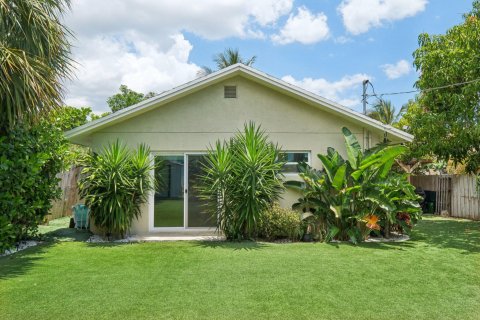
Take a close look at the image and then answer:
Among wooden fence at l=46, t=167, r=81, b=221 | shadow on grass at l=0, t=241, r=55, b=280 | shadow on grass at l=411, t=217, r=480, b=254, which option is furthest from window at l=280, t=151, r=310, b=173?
wooden fence at l=46, t=167, r=81, b=221

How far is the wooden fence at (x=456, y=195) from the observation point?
16078 mm

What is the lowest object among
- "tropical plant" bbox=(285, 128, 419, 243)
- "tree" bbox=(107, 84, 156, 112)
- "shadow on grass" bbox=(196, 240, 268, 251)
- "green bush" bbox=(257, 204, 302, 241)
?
"shadow on grass" bbox=(196, 240, 268, 251)

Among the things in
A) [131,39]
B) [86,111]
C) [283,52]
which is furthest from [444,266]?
[86,111]

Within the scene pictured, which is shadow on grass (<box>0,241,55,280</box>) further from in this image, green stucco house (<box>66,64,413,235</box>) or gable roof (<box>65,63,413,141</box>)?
gable roof (<box>65,63,413,141</box>)

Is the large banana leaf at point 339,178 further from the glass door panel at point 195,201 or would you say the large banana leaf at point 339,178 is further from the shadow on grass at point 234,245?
the glass door panel at point 195,201

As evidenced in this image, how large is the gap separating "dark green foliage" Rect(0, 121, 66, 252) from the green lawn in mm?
765

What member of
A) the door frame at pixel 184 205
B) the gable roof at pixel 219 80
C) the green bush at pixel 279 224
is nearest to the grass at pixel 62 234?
the door frame at pixel 184 205

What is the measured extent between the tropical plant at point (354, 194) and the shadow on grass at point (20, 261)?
673 centimetres

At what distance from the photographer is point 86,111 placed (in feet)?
70.0

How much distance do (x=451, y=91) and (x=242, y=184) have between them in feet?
28.8

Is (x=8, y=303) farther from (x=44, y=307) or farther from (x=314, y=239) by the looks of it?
(x=314, y=239)

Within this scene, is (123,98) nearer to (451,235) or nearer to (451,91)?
(451,91)

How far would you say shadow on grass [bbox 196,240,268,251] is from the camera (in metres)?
9.19

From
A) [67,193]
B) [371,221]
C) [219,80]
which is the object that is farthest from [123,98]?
[371,221]
